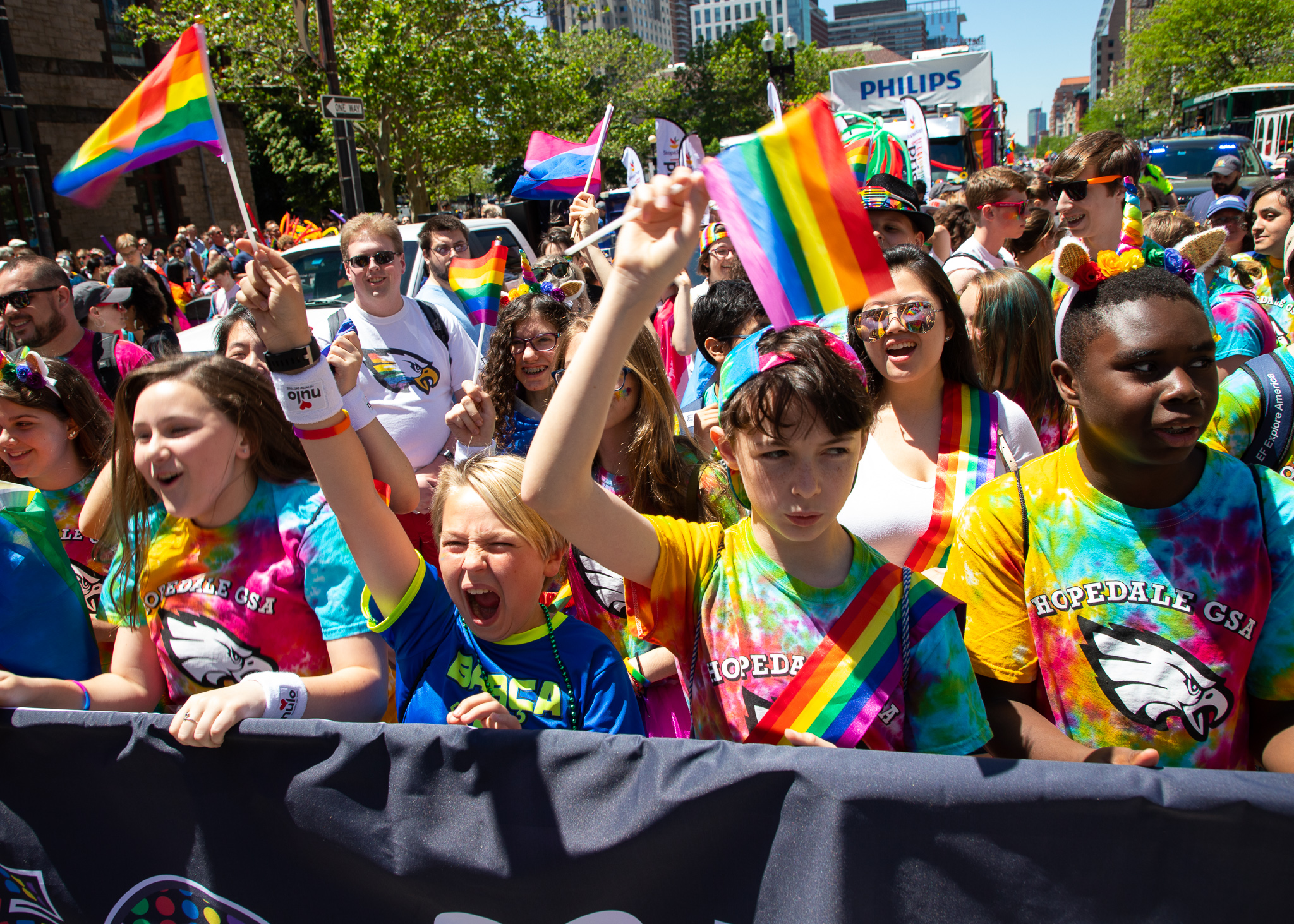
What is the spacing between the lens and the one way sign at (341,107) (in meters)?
7.95

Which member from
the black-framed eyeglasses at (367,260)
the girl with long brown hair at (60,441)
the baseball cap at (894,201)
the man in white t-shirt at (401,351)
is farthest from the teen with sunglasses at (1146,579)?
the black-framed eyeglasses at (367,260)

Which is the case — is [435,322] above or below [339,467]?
above

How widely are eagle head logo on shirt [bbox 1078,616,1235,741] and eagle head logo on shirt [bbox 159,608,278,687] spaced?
5.82 feet

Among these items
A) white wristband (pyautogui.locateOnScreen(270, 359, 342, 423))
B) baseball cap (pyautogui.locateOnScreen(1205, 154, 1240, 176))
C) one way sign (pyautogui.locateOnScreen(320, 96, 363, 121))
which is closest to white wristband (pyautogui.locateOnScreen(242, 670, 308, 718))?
white wristband (pyautogui.locateOnScreen(270, 359, 342, 423))

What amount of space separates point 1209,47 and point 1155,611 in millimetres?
53823

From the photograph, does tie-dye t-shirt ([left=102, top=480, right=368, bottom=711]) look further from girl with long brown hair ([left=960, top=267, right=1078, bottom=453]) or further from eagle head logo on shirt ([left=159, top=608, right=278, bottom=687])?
girl with long brown hair ([left=960, top=267, right=1078, bottom=453])

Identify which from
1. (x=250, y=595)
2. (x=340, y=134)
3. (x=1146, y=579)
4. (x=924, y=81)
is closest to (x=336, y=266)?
(x=340, y=134)

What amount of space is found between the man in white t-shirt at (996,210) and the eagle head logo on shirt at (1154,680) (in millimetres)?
3692

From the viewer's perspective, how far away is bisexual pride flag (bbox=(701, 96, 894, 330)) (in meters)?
1.50

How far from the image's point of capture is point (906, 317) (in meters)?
2.52

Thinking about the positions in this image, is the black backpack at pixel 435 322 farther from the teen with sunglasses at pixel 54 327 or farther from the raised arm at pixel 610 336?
the raised arm at pixel 610 336

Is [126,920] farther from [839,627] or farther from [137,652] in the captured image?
[839,627]

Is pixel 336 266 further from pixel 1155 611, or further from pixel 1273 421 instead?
pixel 1155 611

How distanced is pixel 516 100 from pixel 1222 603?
23543mm
